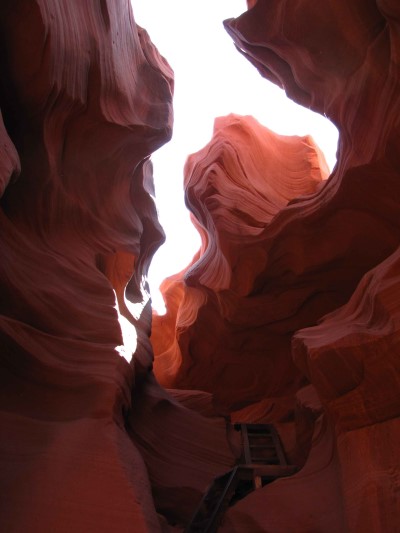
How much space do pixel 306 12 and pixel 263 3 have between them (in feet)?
2.79

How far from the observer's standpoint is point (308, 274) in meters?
8.84

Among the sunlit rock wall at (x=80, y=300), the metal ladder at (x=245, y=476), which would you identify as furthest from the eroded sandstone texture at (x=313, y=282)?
the sunlit rock wall at (x=80, y=300)


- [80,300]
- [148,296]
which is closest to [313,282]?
[148,296]

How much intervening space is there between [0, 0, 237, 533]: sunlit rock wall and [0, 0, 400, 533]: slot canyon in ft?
0.07

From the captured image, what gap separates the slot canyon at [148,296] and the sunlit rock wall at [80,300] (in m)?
0.02

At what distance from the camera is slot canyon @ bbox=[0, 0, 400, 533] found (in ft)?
14.8

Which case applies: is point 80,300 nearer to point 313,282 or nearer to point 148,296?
point 148,296

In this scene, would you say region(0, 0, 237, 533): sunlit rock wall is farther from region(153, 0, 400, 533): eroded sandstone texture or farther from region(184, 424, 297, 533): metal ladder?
region(153, 0, 400, 533): eroded sandstone texture

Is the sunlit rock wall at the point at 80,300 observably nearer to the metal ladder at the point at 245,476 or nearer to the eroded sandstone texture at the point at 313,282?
the metal ladder at the point at 245,476

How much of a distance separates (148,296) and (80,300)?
10.2ft

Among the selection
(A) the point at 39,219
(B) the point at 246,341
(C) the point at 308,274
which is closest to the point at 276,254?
(C) the point at 308,274

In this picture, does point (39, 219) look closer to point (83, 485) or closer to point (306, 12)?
point (83, 485)

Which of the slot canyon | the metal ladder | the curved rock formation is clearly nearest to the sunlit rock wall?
the slot canyon

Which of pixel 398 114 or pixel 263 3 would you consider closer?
pixel 398 114
